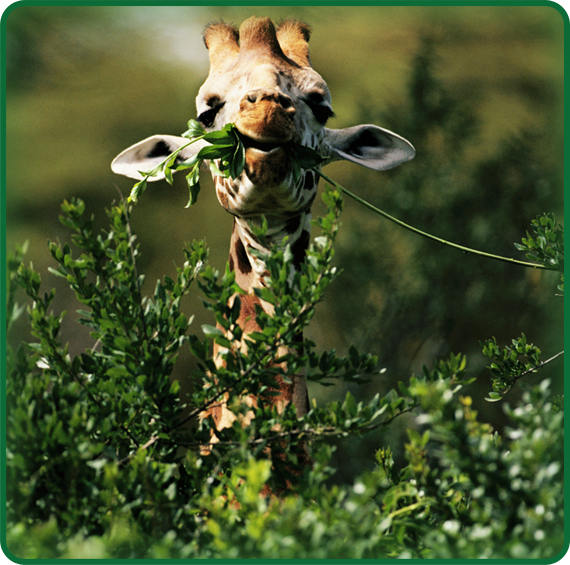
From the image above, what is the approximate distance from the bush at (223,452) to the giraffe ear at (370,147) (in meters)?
1.11

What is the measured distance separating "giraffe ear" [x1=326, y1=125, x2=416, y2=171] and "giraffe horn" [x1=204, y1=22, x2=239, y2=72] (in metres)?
0.54

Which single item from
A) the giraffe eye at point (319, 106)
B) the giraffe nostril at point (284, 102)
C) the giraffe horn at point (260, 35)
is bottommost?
the giraffe nostril at point (284, 102)

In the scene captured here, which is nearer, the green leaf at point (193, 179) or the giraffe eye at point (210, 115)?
the green leaf at point (193, 179)

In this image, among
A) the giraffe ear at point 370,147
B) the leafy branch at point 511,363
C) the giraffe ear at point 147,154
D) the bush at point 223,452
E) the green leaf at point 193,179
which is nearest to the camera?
the bush at point 223,452

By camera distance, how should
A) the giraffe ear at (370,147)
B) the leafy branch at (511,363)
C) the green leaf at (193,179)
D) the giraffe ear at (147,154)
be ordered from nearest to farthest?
the green leaf at (193,179)
the leafy branch at (511,363)
the giraffe ear at (147,154)
the giraffe ear at (370,147)

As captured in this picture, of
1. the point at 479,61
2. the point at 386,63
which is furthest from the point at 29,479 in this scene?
the point at 386,63

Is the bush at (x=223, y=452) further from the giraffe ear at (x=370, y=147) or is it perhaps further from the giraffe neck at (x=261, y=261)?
the giraffe ear at (x=370, y=147)

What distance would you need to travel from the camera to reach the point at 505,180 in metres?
8.71

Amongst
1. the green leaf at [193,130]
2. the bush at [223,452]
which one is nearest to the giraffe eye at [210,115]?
the green leaf at [193,130]

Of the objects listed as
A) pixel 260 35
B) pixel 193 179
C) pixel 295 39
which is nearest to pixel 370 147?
pixel 295 39

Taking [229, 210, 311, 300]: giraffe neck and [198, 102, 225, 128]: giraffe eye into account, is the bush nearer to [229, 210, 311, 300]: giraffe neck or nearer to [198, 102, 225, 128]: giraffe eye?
[229, 210, 311, 300]: giraffe neck

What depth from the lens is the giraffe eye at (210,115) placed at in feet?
7.68

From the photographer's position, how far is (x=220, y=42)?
2613mm

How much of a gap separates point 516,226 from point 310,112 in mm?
7085
